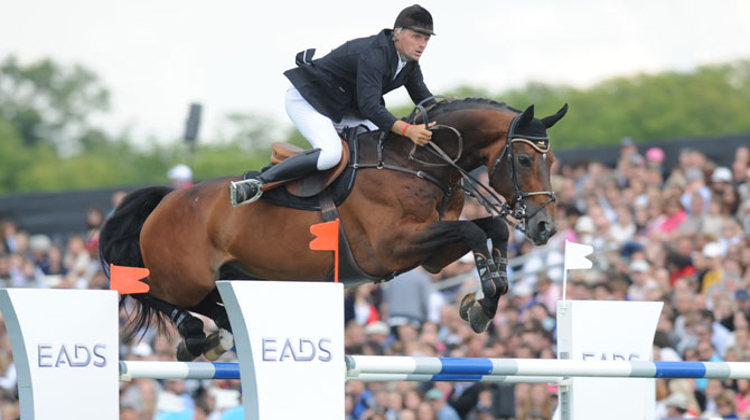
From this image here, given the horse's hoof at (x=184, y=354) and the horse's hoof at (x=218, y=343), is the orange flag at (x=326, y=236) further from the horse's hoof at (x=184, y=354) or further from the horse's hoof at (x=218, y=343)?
the horse's hoof at (x=184, y=354)

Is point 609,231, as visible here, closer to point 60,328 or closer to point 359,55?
point 359,55

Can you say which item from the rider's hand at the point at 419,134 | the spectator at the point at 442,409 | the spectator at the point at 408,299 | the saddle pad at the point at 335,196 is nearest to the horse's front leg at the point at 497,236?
the rider's hand at the point at 419,134

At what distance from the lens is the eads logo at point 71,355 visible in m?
4.35

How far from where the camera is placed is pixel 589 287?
909 centimetres

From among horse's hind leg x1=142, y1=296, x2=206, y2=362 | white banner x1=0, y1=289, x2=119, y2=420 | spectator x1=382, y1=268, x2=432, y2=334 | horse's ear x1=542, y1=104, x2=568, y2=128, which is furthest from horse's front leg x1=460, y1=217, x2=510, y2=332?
spectator x1=382, y1=268, x2=432, y2=334

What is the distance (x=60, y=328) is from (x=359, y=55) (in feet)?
7.46

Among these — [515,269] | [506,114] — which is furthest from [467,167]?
[515,269]

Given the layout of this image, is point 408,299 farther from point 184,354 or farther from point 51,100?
point 51,100

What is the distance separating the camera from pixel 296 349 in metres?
4.32

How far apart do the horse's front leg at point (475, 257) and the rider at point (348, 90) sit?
19.3 inches

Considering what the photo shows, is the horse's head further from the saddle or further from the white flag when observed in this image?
the saddle

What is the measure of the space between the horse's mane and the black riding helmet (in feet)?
1.49

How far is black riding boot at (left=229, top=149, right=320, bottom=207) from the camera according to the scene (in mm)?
5867

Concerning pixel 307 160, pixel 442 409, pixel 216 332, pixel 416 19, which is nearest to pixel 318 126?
pixel 307 160
